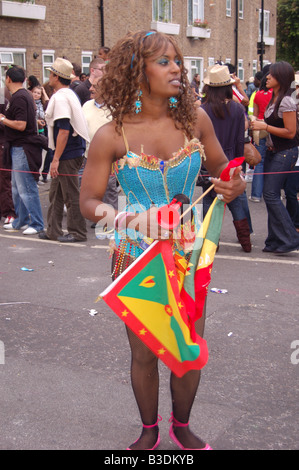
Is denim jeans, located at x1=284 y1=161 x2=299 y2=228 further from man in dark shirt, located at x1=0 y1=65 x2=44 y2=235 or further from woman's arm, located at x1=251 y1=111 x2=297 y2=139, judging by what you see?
man in dark shirt, located at x1=0 y1=65 x2=44 y2=235

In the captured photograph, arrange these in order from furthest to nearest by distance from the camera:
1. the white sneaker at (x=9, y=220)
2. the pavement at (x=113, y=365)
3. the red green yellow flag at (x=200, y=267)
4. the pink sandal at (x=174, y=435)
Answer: the white sneaker at (x=9, y=220)
the pavement at (x=113, y=365)
the pink sandal at (x=174, y=435)
the red green yellow flag at (x=200, y=267)

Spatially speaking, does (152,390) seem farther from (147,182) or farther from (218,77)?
(218,77)

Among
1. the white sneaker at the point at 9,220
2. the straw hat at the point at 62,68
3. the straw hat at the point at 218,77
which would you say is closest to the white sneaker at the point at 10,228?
the white sneaker at the point at 9,220

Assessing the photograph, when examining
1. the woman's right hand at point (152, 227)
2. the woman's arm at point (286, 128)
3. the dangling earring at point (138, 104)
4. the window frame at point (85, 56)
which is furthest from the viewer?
the window frame at point (85, 56)

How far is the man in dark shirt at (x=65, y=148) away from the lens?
7617 mm

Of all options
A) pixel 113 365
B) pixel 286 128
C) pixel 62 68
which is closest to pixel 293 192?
pixel 286 128

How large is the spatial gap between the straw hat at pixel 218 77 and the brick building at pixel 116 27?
14163 millimetres

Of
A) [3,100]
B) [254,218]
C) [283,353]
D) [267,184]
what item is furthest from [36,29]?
[283,353]

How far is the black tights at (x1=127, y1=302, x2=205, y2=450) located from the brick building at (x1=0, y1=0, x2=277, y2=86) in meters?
18.0

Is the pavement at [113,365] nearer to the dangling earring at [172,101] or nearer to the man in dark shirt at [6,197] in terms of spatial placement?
the dangling earring at [172,101]

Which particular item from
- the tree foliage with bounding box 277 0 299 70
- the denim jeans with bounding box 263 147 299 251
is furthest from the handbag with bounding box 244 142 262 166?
the tree foliage with bounding box 277 0 299 70

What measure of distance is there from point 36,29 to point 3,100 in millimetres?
12898

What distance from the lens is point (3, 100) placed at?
903 cm
